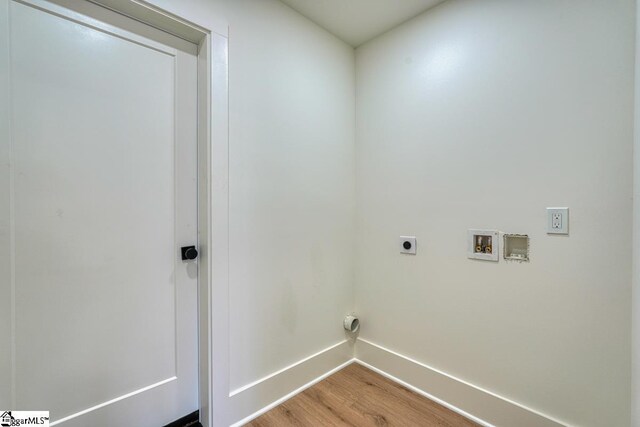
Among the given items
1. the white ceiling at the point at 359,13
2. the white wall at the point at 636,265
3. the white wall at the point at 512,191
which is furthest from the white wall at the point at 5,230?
the white wall at the point at 636,265

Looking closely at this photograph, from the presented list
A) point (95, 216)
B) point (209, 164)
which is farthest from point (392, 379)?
point (95, 216)

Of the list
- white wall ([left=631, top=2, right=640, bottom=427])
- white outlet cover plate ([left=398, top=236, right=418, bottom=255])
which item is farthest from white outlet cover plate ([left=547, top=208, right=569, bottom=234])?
white outlet cover plate ([left=398, top=236, right=418, bottom=255])

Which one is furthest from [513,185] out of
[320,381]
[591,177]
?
[320,381]

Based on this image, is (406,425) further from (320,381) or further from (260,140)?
(260,140)

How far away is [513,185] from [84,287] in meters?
2.04

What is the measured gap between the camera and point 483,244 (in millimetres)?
1475

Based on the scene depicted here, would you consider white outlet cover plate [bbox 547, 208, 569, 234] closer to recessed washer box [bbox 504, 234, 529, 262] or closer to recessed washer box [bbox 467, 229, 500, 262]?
recessed washer box [bbox 504, 234, 529, 262]

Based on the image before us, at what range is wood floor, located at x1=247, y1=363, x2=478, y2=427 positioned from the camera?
1.45 m

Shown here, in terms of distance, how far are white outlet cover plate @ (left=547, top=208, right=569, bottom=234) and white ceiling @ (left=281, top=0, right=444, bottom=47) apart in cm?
134

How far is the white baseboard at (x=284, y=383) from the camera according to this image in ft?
4.71

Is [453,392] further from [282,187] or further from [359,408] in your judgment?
[282,187]

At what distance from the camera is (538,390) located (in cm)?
130

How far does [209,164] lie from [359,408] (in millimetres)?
1584

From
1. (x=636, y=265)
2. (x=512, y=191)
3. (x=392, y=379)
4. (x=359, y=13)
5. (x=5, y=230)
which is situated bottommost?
(x=392, y=379)
